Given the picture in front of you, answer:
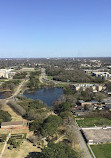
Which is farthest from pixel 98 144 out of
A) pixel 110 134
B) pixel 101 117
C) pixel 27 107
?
pixel 27 107

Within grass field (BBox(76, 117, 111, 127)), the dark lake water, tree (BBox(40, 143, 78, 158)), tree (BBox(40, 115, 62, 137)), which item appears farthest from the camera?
the dark lake water

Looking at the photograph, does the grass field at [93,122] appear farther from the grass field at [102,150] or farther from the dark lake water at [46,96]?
the dark lake water at [46,96]

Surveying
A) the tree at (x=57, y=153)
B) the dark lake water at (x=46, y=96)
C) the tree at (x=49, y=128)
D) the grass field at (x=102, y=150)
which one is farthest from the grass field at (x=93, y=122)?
the dark lake water at (x=46, y=96)

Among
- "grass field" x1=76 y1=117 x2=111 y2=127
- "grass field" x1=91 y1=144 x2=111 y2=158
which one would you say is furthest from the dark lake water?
"grass field" x1=91 y1=144 x2=111 y2=158

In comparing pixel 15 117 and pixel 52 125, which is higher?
pixel 52 125

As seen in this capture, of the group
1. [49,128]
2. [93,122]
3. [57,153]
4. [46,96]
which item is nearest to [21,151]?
[49,128]

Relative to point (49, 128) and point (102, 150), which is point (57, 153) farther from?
point (102, 150)

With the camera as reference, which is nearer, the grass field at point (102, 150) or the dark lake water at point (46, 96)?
the grass field at point (102, 150)

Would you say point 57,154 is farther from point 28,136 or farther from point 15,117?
point 15,117

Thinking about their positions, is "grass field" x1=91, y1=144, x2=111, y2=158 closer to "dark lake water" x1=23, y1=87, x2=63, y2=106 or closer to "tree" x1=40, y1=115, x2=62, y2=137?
"tree" x1=40, y1=115, x2=62, y2=137
